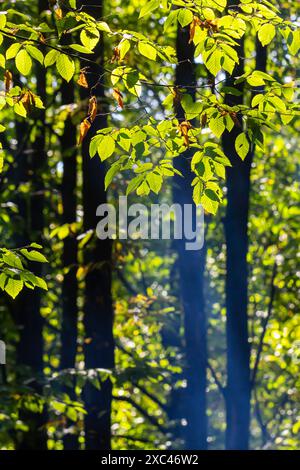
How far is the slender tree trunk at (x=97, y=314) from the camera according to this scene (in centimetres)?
854

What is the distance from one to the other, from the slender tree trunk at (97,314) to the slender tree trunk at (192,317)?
3.16 ft

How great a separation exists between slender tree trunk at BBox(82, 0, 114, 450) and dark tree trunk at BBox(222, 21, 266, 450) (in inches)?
53.2

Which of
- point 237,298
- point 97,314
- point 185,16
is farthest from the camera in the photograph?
point 97,314

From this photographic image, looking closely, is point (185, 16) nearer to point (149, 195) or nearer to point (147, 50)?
point (147, 50)

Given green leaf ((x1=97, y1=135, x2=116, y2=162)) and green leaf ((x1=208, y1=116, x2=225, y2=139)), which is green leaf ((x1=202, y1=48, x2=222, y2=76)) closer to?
green leaf ((x1=208, y1=116, x2=225, y2=139))

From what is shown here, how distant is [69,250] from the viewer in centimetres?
1144

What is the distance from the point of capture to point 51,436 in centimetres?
1292

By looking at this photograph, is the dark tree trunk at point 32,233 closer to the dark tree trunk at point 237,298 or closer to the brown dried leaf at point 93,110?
the dark tree trunk at point 237,298

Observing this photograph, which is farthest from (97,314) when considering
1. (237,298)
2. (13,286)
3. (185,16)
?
(185,16)

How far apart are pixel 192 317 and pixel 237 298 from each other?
48.1 inches

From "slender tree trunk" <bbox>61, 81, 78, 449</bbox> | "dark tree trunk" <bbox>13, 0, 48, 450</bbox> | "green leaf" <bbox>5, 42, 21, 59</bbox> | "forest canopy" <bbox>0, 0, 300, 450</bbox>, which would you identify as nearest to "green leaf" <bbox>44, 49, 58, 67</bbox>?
"forest canopy" <bbox>0, 0, 300, 450</bbox>

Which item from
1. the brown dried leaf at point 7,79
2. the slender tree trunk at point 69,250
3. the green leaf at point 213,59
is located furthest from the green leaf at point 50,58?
the slender tree trunk at point 69,250

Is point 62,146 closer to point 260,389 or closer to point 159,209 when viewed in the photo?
point 159,209
